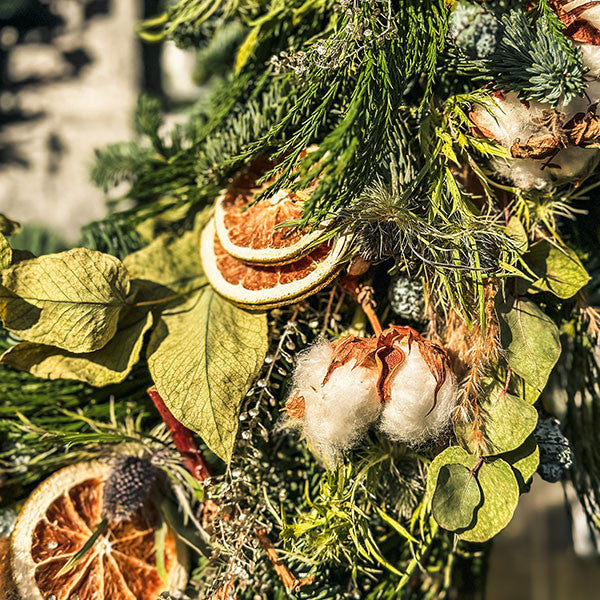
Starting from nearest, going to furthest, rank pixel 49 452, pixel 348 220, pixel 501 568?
pixel 348 220, pixel 49 452, pixel 501 568

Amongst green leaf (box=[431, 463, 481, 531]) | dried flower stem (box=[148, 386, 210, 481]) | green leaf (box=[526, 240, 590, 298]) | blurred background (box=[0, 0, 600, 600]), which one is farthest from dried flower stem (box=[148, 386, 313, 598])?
blurred background (box=[0, 0, 600, 600])

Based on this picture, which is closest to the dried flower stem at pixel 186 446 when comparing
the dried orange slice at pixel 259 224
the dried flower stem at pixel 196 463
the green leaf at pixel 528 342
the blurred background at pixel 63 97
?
the dried flower stem at pixel 196 463

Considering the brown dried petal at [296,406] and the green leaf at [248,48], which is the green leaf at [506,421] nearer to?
the brown dried petal at [296,406]

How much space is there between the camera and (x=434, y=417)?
34cm

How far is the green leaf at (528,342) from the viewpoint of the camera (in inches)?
14.3

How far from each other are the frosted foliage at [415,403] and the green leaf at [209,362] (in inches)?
3.8

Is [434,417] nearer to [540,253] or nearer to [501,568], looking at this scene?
[540,253]

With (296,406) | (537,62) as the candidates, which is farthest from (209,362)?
(537,62)

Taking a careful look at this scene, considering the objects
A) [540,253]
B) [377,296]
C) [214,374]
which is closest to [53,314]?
[214,374]

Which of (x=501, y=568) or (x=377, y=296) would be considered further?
(x=501, y=568)

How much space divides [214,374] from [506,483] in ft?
0.64

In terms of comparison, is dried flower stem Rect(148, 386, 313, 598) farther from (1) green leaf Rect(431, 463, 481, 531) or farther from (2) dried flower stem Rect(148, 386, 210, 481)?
(1) green leaf Rect(431, 463, 481, 531)

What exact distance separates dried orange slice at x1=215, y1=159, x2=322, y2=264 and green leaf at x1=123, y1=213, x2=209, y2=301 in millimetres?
53

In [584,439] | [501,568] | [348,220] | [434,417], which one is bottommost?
[501,568]
